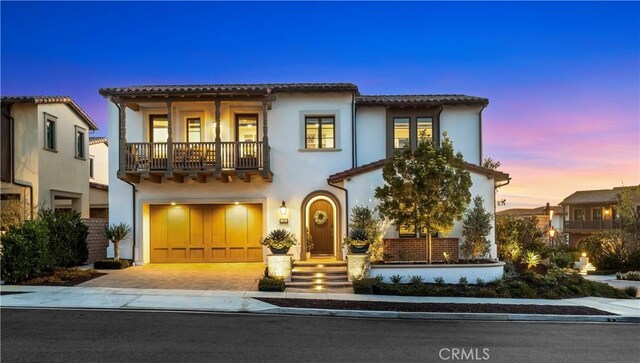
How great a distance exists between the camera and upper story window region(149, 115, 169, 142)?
18.8 m

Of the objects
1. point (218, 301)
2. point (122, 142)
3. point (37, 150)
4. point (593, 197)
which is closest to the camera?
point (218, 301)

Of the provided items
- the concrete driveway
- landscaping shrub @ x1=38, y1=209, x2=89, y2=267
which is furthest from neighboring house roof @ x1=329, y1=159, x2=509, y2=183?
landscaping shrub @ x1=38, y1=209, x2=89, y2=267

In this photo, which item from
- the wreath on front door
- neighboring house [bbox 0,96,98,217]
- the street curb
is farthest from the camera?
neighboring house [bbox 0,96,98,217]

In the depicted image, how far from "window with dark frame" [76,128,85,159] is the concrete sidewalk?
494 inches

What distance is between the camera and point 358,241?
15078 mm

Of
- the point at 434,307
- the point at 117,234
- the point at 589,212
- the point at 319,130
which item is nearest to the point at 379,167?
the point at 319,130

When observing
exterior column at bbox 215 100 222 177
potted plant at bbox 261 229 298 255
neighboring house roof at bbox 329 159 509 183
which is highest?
exterior column at bbox 215 100 222 177

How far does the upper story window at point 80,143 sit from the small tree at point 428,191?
59.2 ft

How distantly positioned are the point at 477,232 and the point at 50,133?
20093 mm

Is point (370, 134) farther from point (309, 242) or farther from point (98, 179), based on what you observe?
point (98, 179)

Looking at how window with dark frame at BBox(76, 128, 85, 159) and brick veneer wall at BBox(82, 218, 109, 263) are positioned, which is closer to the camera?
brick veneer wall at BBox(82, 218, 109, 263)

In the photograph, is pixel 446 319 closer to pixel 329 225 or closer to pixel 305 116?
pixel 329 225

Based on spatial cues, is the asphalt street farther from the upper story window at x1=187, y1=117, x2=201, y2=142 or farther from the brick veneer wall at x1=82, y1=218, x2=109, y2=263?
the upper story window at x1=187, y1=117, x2=201, y2=142

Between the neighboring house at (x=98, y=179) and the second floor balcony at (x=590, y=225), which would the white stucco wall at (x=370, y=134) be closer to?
the neighboring house at (x=98, y=179)
